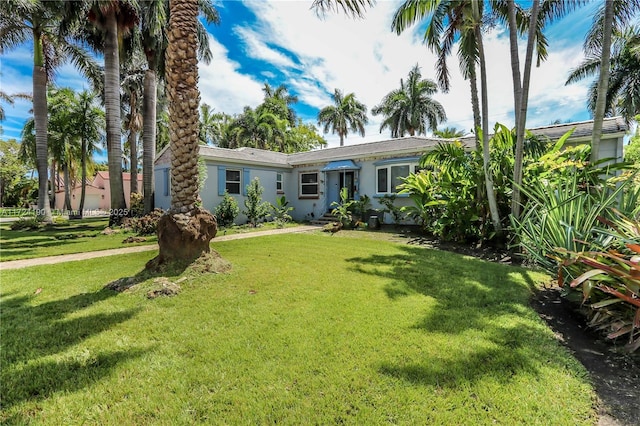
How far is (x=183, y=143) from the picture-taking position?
557 centimetres

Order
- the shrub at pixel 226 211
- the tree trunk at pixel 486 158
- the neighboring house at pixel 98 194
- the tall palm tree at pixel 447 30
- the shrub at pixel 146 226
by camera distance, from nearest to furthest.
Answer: the tree trunk at pixel 486 158 < the tall palm tree at pixel 447 30 < the shrub at pixel 146 226 < the shrub at pixel 226 211 < the neighboring house at pixel 98 194

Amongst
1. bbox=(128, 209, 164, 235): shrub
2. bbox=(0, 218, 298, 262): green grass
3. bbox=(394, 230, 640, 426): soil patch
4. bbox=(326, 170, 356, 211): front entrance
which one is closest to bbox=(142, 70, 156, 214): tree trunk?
bbox=(128, 209, 164, 235): shrub

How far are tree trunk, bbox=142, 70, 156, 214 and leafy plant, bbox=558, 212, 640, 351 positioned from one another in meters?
16.1

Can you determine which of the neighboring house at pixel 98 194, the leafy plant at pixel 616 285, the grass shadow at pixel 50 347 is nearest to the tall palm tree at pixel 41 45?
the grass shadow at pixel 50 347

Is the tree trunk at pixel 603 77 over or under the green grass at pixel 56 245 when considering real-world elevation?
over

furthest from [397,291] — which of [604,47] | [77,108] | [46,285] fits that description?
[77,108]

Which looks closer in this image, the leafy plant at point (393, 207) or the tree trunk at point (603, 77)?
the tree trunk at point (603, 77)

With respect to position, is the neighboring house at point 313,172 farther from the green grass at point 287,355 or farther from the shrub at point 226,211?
the green grass at point 287,355

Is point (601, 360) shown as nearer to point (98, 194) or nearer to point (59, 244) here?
point (59, 244)

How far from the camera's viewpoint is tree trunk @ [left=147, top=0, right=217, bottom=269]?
5418mm

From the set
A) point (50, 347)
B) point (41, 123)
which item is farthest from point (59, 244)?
point (41, 123)

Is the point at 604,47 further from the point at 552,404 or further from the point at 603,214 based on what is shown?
the point at 552,404

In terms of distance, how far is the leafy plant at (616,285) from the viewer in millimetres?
2887

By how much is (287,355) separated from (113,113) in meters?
15.5
